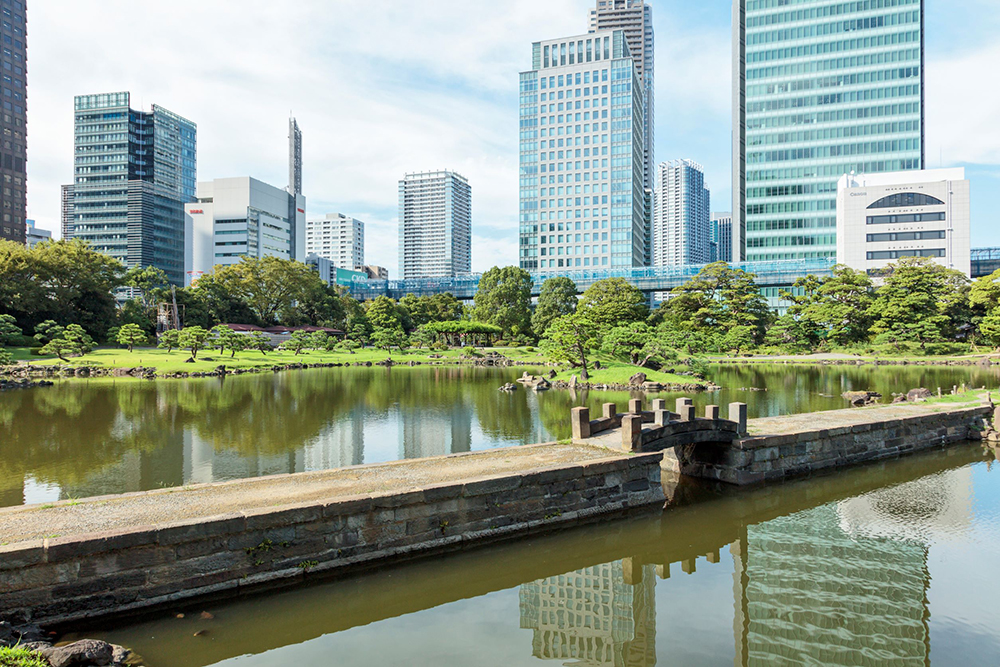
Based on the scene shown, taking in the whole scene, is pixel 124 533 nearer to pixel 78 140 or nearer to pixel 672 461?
pixel 672 461

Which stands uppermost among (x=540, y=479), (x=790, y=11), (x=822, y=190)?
(x=790, y=11)

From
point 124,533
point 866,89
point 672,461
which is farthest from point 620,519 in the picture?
A: point 866,89

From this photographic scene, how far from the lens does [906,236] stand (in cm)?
8369

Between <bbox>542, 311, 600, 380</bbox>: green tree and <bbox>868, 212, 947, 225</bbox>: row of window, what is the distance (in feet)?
200

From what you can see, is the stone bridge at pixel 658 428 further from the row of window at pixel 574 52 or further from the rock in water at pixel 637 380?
the row of window at pixel 574 52

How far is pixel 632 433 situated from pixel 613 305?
4941 centimetres

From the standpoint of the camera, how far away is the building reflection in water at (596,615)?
888 cm

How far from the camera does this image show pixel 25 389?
39.3 m

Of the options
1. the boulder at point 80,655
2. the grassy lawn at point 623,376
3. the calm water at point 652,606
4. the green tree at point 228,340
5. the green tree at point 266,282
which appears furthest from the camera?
the green tree at point 266,282

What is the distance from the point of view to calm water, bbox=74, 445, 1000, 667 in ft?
28.1

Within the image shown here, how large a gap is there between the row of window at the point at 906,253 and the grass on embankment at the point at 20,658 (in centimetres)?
9618

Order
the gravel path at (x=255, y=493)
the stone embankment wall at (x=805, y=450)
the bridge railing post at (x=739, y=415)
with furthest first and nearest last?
the bridge railing post at (x=739, y=415)
the stone embankment wall at (x=805, y=450)
the gravel path at (x=255, y=493)

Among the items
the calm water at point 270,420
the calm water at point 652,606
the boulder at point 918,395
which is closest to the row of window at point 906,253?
the calm water at point 270,420

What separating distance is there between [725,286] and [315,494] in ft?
241
